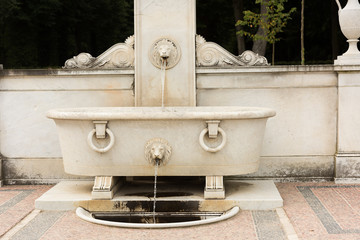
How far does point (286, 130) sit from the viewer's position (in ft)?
23.0

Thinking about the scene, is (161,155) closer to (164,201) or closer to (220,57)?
(164,201)

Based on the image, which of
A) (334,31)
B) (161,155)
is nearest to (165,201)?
(161,155)

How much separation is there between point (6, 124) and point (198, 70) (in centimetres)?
246

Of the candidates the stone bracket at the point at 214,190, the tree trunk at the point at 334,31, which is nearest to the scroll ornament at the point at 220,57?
the stone bracket at the point at 214,190

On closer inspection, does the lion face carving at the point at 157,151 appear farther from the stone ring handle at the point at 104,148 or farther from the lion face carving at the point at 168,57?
the lion face carving at the point at 168,57

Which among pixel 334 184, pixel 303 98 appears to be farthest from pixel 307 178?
pixel 303 98

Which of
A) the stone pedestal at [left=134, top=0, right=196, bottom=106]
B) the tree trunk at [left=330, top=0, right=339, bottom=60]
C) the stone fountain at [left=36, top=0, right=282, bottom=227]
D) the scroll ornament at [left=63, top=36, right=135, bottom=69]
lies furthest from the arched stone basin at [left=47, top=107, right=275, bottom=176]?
the tree trunk at [left=330, top=0, right=339, bottom=60]

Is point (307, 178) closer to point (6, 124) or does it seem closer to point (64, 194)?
point (64, 194)

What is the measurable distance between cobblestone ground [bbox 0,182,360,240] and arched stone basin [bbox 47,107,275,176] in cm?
56

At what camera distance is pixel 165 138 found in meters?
5.77

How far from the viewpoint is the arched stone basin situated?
5688 mm

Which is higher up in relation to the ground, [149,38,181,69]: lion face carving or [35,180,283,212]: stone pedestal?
[149,38,181,69]: lion face carving

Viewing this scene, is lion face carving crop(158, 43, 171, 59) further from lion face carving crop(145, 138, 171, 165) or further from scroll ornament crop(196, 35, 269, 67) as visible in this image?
lion face carving crop(145, 138, 171, 165)

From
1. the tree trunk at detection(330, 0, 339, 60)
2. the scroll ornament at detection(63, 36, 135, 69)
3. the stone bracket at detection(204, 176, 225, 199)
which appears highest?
the tree trunk at detection(330, 0, 339, 60)
